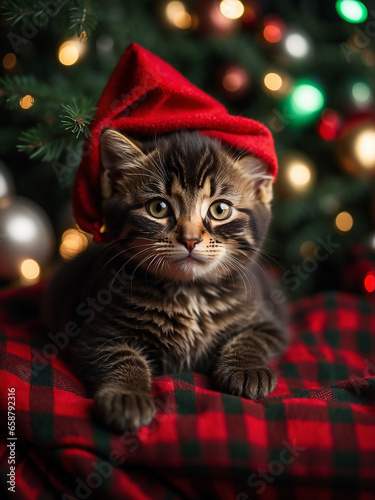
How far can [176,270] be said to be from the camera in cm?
95

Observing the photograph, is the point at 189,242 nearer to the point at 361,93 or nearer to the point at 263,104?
the point at 263,104

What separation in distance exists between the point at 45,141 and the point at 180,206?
1.38 ft

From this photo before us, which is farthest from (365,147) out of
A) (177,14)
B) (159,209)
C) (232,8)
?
(159,209)

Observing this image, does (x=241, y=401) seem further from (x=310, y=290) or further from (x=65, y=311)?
(x=310, y=290)

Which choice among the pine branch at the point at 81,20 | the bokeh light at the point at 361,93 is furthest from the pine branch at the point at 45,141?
the bokeh light at the point at 361,93

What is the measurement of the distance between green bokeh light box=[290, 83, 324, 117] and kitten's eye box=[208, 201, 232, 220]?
79 centimetres

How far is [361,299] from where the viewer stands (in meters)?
1.50

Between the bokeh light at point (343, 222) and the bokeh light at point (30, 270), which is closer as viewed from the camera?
the bokeh light at point (30, 270)

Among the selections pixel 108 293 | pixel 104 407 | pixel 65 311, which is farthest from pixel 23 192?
pixel 104 407

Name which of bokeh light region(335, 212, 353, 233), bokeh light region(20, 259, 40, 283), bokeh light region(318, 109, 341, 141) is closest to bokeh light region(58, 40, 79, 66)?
bokeh light region(20, 259, 40, 283)

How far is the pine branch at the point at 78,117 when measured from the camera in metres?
0.93

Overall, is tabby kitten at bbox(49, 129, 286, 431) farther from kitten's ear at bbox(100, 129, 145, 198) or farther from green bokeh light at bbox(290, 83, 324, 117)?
green bokeh light at bbox(290, 83, 324, 117)

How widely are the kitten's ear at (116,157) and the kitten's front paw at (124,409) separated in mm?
480

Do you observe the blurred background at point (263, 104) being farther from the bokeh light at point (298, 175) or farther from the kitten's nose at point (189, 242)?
the kitten's nose at point (189, 242)
